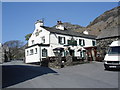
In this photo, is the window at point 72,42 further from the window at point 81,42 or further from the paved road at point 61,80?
the paved road at point 61,80

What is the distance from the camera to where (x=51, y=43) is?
3184 cm

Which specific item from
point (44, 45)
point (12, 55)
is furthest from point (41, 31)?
point (12, 55)

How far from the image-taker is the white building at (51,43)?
3052 centimetres

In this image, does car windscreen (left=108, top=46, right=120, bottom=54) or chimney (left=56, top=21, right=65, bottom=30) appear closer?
car windscreen (left=108, top=46, right=120, bottom=54)

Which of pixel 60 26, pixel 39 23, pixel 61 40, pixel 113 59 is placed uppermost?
pixel 39 23

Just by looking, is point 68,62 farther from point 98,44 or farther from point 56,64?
point 98,44

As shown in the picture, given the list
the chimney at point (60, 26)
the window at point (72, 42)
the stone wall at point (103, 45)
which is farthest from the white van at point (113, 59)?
the chimney at point (60, 26)

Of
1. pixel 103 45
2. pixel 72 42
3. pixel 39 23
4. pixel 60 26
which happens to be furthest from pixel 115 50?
pixel 60 26

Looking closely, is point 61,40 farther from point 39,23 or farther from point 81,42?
point 39,23

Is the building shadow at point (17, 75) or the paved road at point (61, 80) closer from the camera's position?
the paved road at point (61, 80)

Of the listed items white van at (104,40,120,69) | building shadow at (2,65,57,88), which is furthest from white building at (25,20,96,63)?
white van at (104,40,120,69)

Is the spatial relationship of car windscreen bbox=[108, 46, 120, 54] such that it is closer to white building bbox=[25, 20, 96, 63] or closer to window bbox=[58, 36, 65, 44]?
white building bbox=[25, 20, 96, 63]

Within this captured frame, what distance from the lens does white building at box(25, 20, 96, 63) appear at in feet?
100

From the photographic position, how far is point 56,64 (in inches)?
854
